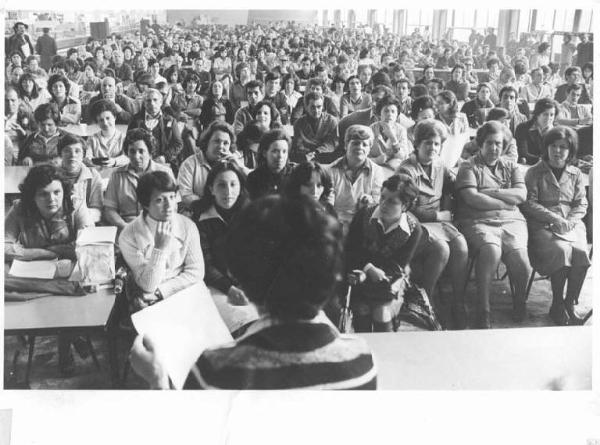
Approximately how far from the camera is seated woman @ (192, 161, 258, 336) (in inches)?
98.8

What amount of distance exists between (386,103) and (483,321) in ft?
3.26

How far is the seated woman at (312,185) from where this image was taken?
8.31 feet

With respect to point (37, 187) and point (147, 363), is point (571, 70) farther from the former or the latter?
point (37, 187)

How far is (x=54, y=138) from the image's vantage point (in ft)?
8.38

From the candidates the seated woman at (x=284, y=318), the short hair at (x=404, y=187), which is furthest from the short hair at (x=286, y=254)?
the short hair at (x=404, y=187)

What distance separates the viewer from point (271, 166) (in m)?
2.55

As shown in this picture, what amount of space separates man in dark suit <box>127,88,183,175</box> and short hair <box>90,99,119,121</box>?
0.30 feet

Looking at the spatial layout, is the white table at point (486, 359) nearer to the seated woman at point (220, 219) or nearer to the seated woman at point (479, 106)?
the seated woman at point (220, 219)

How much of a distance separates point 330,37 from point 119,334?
57.9 inches

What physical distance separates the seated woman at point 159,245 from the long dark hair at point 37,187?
0.26m

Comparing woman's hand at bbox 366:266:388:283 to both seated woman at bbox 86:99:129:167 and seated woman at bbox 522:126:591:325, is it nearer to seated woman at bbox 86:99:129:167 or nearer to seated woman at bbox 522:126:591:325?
seated woman at bbox 522:126:591:325

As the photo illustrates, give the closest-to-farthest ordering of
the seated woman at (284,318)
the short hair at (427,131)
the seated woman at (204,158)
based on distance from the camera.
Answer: the seated woman at (284,318) → the seated woman at (204,158) → the short hair at (427,131)

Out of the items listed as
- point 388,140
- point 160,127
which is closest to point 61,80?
point 160,127

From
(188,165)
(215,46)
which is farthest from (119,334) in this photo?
(215,46)
